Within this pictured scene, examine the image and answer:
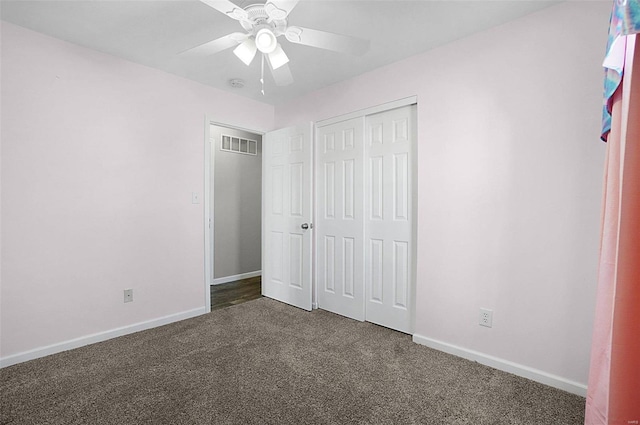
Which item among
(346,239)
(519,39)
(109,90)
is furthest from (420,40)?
(109,90)

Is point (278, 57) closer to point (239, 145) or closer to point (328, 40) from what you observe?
point (328, 40)

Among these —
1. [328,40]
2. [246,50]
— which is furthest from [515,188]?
[246,50]

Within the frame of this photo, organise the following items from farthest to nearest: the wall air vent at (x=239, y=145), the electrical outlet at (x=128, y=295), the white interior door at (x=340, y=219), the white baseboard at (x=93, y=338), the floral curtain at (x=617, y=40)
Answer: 1. the wall air vent at (x=239, y=145)
2. the white interior door at (x=340, y=219)
3. the electrical outlet at (x=128, y=295)
4. the white baseboard at (x=93, y=338)
5. the floral curtain at (x=617, y=40)

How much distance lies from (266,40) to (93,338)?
8.72 ft

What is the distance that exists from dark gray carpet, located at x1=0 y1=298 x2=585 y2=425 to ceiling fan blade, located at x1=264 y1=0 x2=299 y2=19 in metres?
2.08

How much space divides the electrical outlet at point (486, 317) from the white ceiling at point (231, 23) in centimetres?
203

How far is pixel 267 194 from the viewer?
12.3 feet

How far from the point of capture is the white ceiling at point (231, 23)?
6.20 ft

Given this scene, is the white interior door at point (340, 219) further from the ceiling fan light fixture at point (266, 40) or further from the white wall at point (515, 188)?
Result: the ceiling fan light fixture at point (266, 40)

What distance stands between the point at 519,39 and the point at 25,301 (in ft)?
12.9

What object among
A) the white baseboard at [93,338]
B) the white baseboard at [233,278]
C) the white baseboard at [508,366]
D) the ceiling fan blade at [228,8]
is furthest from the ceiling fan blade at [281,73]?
the white baseboard at [233,278]

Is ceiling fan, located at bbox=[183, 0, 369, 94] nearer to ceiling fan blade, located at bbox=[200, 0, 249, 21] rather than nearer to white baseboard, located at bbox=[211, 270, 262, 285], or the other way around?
ceiling fan blade, located at bbox=[200, 0, 249, 21]

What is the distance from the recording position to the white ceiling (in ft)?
6.20

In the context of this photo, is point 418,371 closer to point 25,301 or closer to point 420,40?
point 420,40
